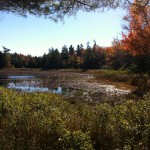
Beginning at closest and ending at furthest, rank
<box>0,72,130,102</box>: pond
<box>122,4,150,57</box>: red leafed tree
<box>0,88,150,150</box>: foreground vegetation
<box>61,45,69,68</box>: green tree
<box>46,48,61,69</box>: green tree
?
1. <box>0,88,150,150</box>: foreground vegetation
2. <box>0,72,130,102</box>: pond
3. <box>122,4,150,57</box>: red leafed tree
4. <box>46,48,61,69</box>: green tree
5. <box>61,45,69,68</box>: green tree

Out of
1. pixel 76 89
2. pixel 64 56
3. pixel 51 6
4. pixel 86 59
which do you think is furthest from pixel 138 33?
pixel 64 56

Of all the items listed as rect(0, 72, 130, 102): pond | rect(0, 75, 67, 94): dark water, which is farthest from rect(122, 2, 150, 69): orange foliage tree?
rect(0, 75, 67, 94): dark water

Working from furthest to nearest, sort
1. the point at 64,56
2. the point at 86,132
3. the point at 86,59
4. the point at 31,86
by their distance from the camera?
the point at 64,56, the point at 86,59, the point at 31,86, the point at 86,132

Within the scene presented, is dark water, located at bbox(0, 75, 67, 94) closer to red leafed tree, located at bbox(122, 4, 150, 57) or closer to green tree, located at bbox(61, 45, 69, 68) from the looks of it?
red leafed tree, located at bbox(122, 4, 150, 57)

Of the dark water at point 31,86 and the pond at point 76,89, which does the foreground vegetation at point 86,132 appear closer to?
the pond at point 76,89

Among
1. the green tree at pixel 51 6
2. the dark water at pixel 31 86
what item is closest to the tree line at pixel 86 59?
the dark water at pixel 31 86

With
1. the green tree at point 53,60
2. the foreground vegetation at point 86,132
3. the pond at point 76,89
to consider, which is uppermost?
the green tree at point 53,60

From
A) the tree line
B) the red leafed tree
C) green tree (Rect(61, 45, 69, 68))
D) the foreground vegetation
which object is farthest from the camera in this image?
green tree (Rect(61, 45, 69, 68))

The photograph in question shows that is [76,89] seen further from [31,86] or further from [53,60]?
[53,60]

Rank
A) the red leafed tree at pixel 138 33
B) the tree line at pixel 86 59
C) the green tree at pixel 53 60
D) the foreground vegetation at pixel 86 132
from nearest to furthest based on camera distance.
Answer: the foreground vegetation at pixel 86 132 → the red leafed tree at pixel 138 33 → the tree line at pixel 86 59 → the green tree at pixel 53 60

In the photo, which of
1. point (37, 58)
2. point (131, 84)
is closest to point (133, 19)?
point (131, 84)

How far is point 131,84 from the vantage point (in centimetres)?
3003

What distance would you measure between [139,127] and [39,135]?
1.86 metres

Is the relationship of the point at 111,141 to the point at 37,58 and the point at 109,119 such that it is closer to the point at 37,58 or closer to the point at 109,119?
the point at 109,119
